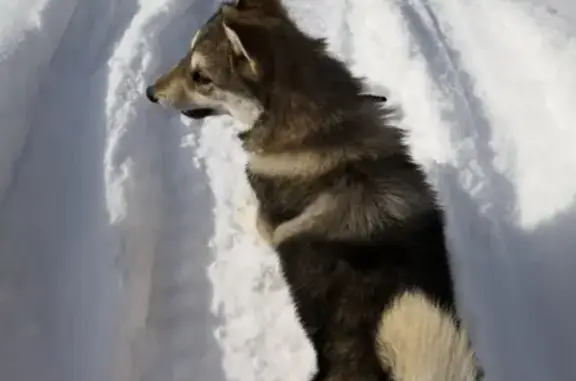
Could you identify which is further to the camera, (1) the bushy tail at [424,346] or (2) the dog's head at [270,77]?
(2) the dog's head at [270,77]

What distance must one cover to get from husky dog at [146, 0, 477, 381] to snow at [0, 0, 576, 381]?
213mm

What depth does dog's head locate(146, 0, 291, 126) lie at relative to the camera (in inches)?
51.6

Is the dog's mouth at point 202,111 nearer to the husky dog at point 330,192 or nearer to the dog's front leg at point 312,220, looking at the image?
the husky dog at point 330,192

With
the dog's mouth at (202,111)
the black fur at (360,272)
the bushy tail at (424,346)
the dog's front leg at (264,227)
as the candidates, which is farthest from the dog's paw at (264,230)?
the bushy tail at (424,346)

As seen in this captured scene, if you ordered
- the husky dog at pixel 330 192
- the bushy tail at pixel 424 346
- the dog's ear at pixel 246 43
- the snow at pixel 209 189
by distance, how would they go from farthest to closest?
the snow at pixel 209 189
the dog's ear at pixel 246 43
the husky dog at pixel 330 192
the bushy tail at pixel 424 346

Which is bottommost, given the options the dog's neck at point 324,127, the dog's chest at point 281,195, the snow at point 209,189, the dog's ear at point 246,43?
the snow at point 209,189

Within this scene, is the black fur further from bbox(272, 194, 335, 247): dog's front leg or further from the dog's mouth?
the dog's mouth

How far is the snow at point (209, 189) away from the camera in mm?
1430

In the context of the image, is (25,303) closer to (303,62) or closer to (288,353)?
(288,353)

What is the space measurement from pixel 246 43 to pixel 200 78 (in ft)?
0.62

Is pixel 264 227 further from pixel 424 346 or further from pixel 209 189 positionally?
pixel 424 346

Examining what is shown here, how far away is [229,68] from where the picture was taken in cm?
137

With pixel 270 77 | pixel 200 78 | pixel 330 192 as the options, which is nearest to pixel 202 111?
pixel 200 78

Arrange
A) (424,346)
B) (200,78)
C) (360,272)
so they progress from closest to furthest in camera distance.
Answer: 1. (424,346)
2. (360,272)
3. (200,78)
